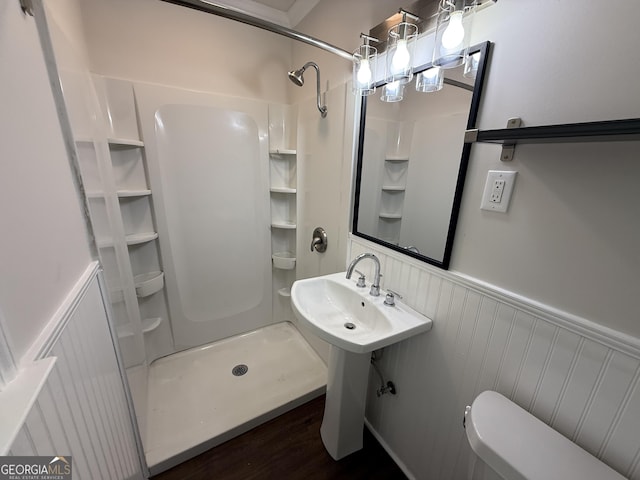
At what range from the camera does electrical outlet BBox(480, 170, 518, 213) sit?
29.6 inches

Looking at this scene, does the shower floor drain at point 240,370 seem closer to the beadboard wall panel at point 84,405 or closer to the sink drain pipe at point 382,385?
the beadboard wall panel at point 84,405

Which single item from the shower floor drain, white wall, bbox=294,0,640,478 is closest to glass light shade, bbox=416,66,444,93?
white wall, bbox=294,0,640,478

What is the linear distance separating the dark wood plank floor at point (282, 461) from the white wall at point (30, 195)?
1206mm

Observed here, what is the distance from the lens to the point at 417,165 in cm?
110

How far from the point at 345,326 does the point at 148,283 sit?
1.31 m

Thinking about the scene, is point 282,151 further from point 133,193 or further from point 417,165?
point 417,165

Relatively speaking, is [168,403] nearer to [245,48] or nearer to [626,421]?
[626,421]

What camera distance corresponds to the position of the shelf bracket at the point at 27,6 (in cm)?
61

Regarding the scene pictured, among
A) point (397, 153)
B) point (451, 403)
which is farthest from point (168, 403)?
point (397, 153)

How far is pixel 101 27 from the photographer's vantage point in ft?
4.45

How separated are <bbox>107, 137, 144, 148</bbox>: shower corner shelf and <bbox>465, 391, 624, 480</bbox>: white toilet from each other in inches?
78.8

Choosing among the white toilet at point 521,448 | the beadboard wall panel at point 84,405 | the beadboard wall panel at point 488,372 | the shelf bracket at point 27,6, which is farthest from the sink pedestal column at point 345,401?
the shelf bracket at point 27,6

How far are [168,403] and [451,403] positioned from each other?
5.30 feet

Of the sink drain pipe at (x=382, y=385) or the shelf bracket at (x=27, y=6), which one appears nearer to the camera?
the shelf bracket at (x=27, y=6)
